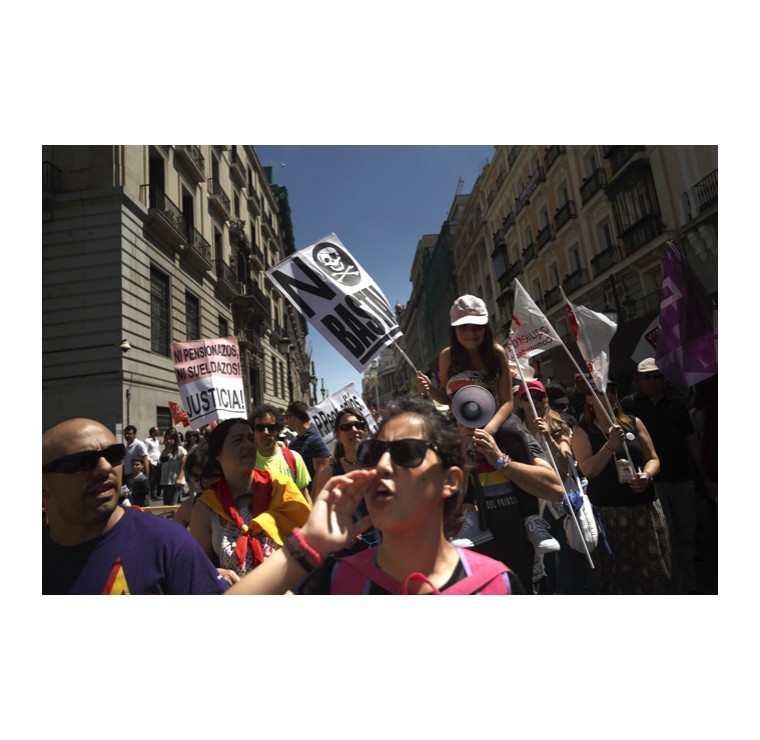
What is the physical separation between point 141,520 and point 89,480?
0.26 metres

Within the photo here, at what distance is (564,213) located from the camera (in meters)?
19.4

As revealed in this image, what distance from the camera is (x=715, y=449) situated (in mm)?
3447

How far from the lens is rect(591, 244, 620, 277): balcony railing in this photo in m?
Result: 16.3

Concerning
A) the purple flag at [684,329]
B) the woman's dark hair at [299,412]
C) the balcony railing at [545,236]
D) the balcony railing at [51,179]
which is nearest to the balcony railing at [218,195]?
the balcony railing at [51,179]

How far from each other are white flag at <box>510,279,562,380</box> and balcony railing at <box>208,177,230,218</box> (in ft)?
65.3

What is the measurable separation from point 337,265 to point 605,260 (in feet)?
52.4

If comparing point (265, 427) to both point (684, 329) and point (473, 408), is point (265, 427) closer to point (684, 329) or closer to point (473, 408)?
point (473, 408)

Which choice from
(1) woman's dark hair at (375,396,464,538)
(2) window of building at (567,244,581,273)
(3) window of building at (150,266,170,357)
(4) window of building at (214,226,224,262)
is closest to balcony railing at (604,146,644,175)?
(2) window of building at (567,244,581,273)

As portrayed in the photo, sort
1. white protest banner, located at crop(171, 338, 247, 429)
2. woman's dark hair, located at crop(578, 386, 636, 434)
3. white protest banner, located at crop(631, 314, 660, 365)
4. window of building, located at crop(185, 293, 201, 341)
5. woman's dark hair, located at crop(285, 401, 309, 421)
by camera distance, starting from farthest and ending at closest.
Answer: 1. window of building, located at crop(185, 293, 201, 341)
2. woman's dark hair, located at crop(285, 401, 309, 421)
3. white protest banner, located at crop(631, 314, 660, 365)
4. white protest banner, located at crop(171, 338, 247, 429)
5. woman's dark hair, located at crop(578, 386, 636, 434)

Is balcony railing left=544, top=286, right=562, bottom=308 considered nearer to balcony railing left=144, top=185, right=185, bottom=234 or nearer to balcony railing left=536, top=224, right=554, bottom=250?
balcony railing left=536, top=224, right=554, bottom=250

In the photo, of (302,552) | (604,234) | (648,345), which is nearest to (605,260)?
(604,234)

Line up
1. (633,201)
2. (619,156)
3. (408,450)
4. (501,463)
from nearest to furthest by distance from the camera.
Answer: (408,450)
(501,463)
(619,156)
(633,201)

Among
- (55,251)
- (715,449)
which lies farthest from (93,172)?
(715,449)

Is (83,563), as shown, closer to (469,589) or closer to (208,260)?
(469,589)
